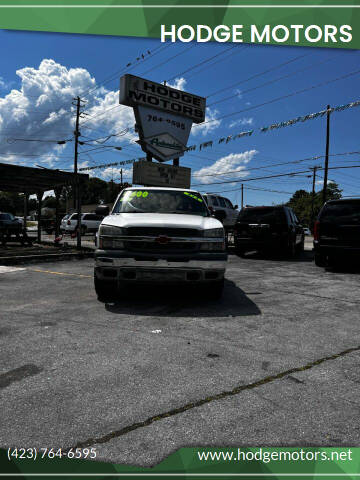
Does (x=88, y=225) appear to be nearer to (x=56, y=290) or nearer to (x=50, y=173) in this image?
(x=50, y=173)

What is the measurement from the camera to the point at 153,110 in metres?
20.1

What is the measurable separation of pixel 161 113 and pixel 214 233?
16.7 meters

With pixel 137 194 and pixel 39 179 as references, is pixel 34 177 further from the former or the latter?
pixel 137 194

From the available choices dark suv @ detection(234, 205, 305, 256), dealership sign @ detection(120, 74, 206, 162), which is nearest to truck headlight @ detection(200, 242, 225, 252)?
dark suv @ detection(234, 205, 305, 256)

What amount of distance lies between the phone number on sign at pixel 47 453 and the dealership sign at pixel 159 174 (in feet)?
57.1

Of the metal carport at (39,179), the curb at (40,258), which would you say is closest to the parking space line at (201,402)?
the curb at (40,258)

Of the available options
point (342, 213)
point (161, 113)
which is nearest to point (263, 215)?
point (342, 213)

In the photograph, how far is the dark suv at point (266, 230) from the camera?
40.6 ft

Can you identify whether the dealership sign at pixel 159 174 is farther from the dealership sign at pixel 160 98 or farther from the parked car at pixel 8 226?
the parked car at pixel 8 226

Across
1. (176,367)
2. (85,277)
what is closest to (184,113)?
(85,277)

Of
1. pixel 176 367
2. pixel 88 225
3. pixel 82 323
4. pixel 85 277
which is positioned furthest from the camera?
pixel 88 225

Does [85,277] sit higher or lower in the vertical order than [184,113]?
lower

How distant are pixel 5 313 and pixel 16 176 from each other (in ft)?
38.0

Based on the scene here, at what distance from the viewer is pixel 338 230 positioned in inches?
361
